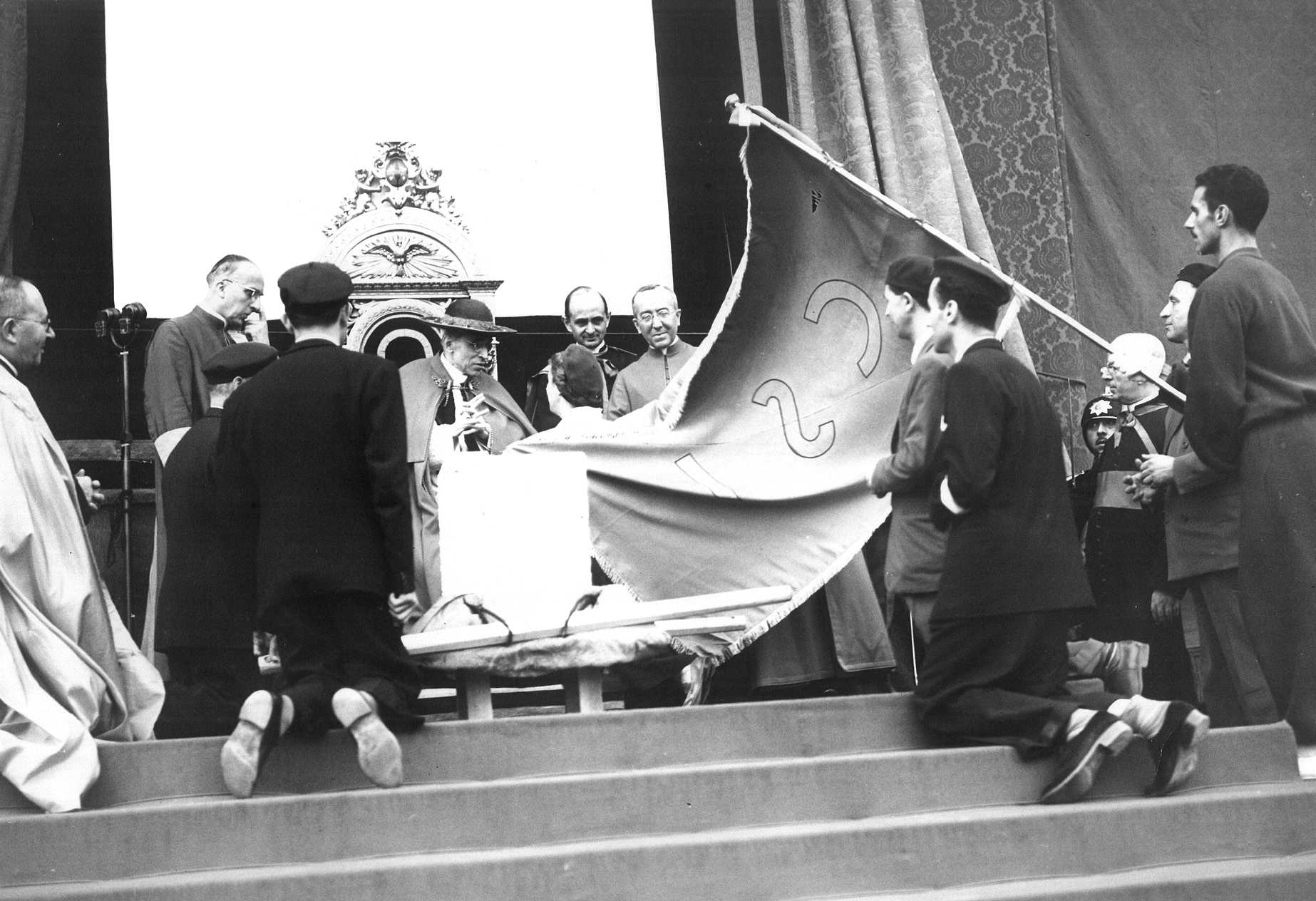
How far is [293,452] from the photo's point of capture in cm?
454

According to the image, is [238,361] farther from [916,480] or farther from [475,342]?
[916,480]

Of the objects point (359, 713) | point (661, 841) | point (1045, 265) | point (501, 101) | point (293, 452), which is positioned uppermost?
point (501, 101)

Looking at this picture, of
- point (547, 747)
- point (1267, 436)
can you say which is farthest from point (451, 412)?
point (1267, 436)

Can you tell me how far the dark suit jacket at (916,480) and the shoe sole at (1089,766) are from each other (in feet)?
2.30

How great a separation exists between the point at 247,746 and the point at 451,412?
2.71 meters

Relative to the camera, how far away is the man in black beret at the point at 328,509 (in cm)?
445

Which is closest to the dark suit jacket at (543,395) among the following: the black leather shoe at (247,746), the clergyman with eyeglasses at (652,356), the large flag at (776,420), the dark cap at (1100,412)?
the clergyman with eyeglasses at (652,356)

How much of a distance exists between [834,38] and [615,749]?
14.3 feet

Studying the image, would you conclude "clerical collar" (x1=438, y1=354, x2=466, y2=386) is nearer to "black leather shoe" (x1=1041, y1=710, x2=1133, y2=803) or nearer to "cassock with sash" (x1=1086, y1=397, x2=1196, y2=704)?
"cassock with sash" (x1=1086, y1=397, x2=1196, y2=704)

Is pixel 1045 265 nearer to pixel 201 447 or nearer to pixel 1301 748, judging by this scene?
pixel 1301 748

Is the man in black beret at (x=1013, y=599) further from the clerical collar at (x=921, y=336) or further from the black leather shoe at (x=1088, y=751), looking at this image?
the clerical collar at (x=921, y=336)

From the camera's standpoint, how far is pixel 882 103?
7742 mm

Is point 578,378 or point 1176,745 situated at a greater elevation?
point 578,378

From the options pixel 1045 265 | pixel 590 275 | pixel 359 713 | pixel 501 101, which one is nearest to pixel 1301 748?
pixel 359 713
